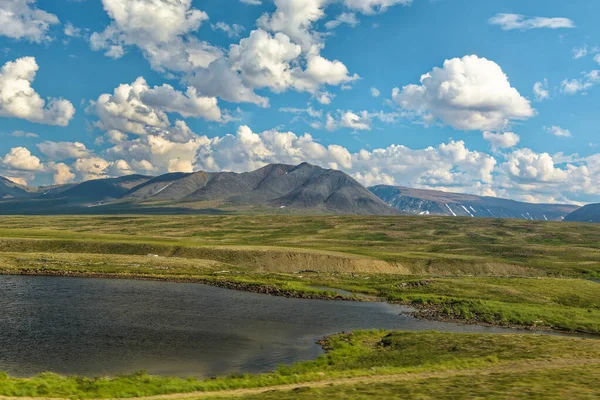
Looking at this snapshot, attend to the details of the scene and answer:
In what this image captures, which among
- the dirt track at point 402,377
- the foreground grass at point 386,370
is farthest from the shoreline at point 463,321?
the dirt track at point 402,377

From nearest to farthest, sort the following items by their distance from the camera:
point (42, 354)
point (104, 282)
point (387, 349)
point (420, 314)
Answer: point (42, 354)
point (387, 349)
point (420, 314)
point (104, 282)

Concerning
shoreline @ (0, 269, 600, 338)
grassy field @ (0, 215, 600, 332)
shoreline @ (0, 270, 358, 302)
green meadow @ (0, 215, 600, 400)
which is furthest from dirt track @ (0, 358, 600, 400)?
shoreline @ (0, 270, 358, 302)

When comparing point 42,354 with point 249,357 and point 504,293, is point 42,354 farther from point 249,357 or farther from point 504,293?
point 504,293

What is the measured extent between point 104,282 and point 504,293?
3264 inches

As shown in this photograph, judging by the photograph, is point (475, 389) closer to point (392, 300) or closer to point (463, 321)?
point (463, 321)

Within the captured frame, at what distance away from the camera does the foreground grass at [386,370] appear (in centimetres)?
3050

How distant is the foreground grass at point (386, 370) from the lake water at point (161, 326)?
478cm

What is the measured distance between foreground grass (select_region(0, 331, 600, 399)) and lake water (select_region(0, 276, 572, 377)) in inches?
188

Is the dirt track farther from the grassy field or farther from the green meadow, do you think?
the grassy field

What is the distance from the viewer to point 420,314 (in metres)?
74.0

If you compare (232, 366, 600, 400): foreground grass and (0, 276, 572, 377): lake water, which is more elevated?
(232, 366, 600, 400): foreground grass

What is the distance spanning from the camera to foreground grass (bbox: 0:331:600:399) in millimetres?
30500

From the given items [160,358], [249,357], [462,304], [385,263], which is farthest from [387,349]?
[385,263]

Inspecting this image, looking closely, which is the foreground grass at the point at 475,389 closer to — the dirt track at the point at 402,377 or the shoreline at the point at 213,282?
the dirt track at the point at 402,377
